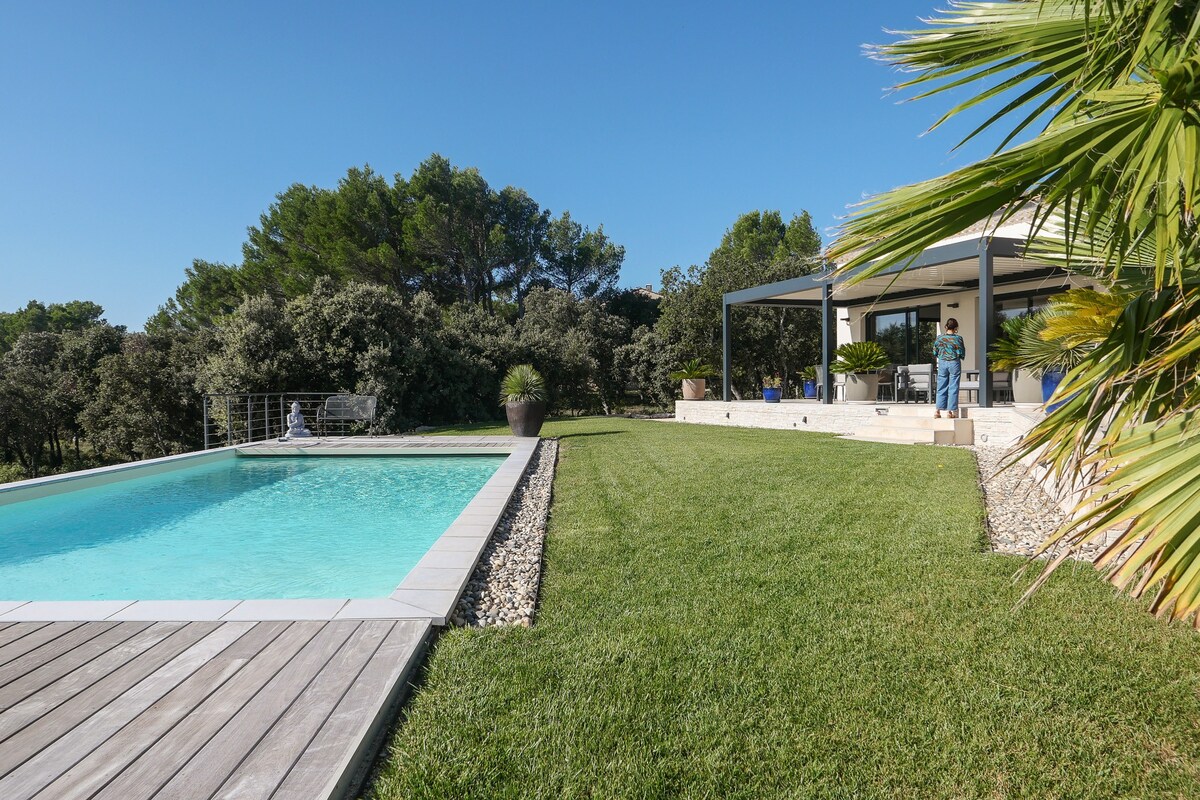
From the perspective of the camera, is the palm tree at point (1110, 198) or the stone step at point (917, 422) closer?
the palm tree at point (1110, 198)

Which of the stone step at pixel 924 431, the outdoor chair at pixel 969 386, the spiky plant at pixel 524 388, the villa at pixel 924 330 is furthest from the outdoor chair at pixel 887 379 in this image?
the spiky plant at pixel 524 388

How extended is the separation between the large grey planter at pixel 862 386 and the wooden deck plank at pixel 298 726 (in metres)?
12.4

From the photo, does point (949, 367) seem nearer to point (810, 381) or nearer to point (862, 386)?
point (862, 386)

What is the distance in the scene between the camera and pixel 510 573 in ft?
13.5

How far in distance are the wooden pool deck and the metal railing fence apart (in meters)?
12.5

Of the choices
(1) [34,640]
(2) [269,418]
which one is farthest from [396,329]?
(1) [34,640]

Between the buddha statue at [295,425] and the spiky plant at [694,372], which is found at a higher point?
the spiky plant at [694,372]

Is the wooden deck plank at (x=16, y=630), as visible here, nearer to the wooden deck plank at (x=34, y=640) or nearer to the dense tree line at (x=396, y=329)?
the wooden deck plank at (x=34, y=640)

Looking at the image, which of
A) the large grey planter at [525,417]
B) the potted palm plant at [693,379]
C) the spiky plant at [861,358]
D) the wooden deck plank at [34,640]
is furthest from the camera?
the potted palm plant at [693,379]

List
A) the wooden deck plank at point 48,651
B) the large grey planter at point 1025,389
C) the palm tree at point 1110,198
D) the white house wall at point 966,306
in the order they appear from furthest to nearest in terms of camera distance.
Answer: the white house wall at point 966,306 < the large grey planter at point 1025,389 < the wooden deck plank at point 48,651 < the palm tree at point 1110,198

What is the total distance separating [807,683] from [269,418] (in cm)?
1583

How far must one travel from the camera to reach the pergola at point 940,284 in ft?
32.6

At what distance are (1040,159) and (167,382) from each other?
21914 millimetres

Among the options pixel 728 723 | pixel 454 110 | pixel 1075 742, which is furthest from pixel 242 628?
pixel 454 110
